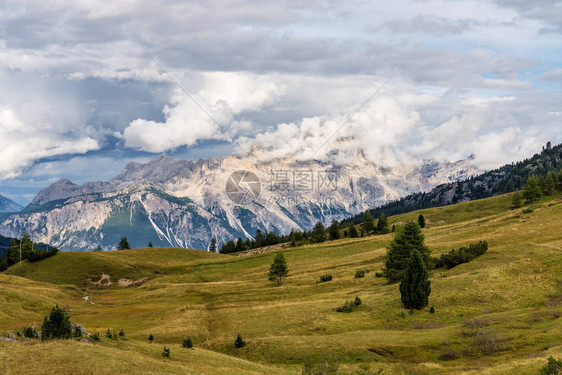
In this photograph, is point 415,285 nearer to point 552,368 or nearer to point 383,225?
point 552,368

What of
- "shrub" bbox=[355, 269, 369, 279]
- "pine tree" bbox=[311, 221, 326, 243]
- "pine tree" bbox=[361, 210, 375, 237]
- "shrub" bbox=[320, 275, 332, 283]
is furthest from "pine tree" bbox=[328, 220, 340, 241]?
"shrub" bbox=[320, 275, 332, 283]

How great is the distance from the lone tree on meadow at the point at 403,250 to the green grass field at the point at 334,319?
3289 mm

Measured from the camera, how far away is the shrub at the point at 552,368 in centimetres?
2681

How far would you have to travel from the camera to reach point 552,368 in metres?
27.2

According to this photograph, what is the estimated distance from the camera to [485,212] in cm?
18825

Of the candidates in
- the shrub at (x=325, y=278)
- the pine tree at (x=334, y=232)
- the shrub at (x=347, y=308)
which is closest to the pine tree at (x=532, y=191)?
the pine tree at (x=334, y=232)

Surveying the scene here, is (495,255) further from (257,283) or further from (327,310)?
(257,283)

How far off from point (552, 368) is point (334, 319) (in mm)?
32433

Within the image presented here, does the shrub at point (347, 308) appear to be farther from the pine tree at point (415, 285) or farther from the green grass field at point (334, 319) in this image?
the pine tree at point (415, 285)

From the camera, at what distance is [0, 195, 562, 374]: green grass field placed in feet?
111

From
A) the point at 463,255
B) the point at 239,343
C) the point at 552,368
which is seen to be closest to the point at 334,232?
the point at 463,255

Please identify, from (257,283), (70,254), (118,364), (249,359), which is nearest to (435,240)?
(257,283)

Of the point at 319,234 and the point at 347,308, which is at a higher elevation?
the point at 319,234

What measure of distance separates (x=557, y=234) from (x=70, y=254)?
143 metres
